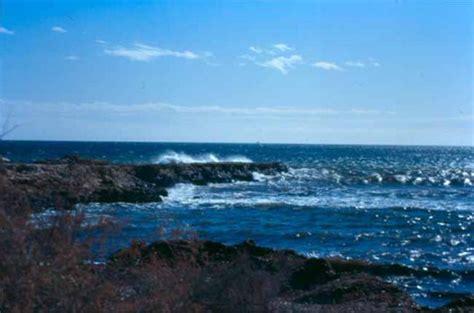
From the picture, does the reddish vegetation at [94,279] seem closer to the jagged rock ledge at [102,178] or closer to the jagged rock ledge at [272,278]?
the jagged rock ledge at [272,278]

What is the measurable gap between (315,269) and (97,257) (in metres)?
9.88

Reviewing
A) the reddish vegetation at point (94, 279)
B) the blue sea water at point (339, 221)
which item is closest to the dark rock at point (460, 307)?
the blue sea water at point (339, 221)

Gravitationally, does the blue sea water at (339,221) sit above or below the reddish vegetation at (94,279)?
below

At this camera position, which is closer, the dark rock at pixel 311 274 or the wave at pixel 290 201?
the dark rock at pixel 311 274

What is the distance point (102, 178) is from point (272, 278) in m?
32.2

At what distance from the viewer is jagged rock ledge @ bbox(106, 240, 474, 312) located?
9.43 metres

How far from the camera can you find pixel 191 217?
32.2m

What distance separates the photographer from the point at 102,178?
138ft

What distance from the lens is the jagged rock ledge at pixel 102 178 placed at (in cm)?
860

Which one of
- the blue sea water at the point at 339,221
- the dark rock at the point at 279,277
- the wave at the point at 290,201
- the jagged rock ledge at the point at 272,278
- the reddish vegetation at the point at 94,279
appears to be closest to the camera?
the reddish vegetation at the point at 94,279

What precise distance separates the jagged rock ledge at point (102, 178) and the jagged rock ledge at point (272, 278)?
0.96 metres

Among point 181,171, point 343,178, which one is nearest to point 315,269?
point 181,171

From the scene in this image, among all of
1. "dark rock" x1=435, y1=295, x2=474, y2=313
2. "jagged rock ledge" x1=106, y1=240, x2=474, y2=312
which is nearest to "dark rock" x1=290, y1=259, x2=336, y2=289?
"jagged rock ledge" x1=106, y1=240, x2=474, y2=312

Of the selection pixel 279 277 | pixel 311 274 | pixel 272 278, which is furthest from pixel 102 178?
pixel 272 278
